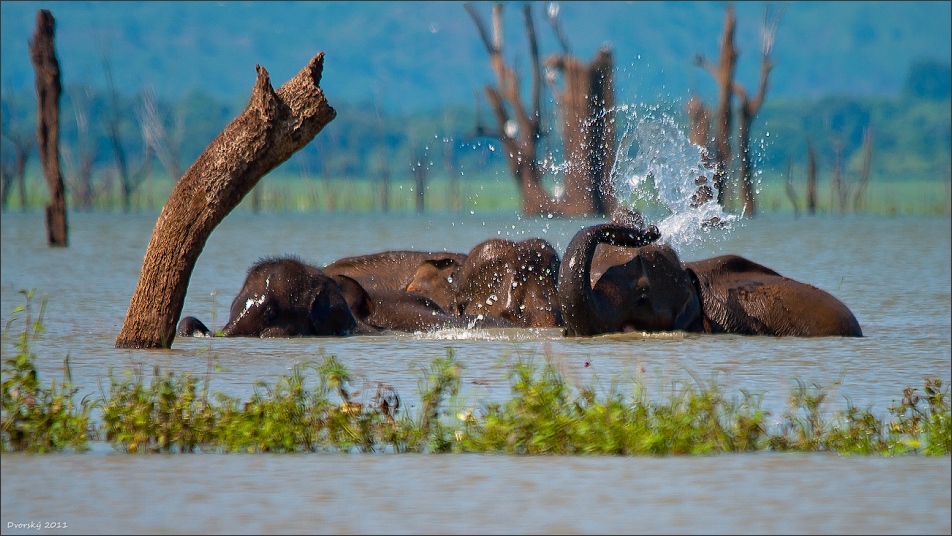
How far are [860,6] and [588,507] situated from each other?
187 m

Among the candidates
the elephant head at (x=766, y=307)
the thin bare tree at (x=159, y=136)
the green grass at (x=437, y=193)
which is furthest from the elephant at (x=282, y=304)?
the green grass at (x=437, y=193)

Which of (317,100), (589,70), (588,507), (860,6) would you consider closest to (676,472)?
(588,507)

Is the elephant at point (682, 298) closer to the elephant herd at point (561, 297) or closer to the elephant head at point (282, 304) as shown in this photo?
the elephant herd at point (561, 297)

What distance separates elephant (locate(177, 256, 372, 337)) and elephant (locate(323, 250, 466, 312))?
1068mm

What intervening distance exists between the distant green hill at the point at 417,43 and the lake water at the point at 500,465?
14366 cm

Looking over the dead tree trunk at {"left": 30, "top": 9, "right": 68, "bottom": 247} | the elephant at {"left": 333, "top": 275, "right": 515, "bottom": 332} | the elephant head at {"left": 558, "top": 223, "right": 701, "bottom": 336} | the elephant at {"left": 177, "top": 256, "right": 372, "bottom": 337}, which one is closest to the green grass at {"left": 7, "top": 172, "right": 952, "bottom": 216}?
the dead tree trunk at {"left": 30, "top": 9, "right": 68, "bottom": 247}

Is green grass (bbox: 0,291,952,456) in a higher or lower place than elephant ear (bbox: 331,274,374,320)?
lower

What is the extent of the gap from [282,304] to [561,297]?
6.09ft

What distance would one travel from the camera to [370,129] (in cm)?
13700

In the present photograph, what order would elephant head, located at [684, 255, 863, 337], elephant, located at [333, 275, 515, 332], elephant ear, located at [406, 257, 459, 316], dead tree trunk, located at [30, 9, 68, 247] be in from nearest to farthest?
1. elephant head, located at [684, 255, 863, 337]
2. elephant, located at [333, 275, 515, 332]
3. elephant ear, located at [406, 257, 459, 316]
4. dead tree trunk, located at [30, 9, 68, 247]

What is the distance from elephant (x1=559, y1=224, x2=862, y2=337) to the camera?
9.41m

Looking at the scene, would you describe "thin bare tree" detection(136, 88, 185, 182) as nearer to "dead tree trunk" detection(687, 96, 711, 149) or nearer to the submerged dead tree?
the submerged dead tree

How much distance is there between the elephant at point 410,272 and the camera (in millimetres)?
11117

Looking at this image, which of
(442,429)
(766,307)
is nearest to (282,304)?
(766,307)
